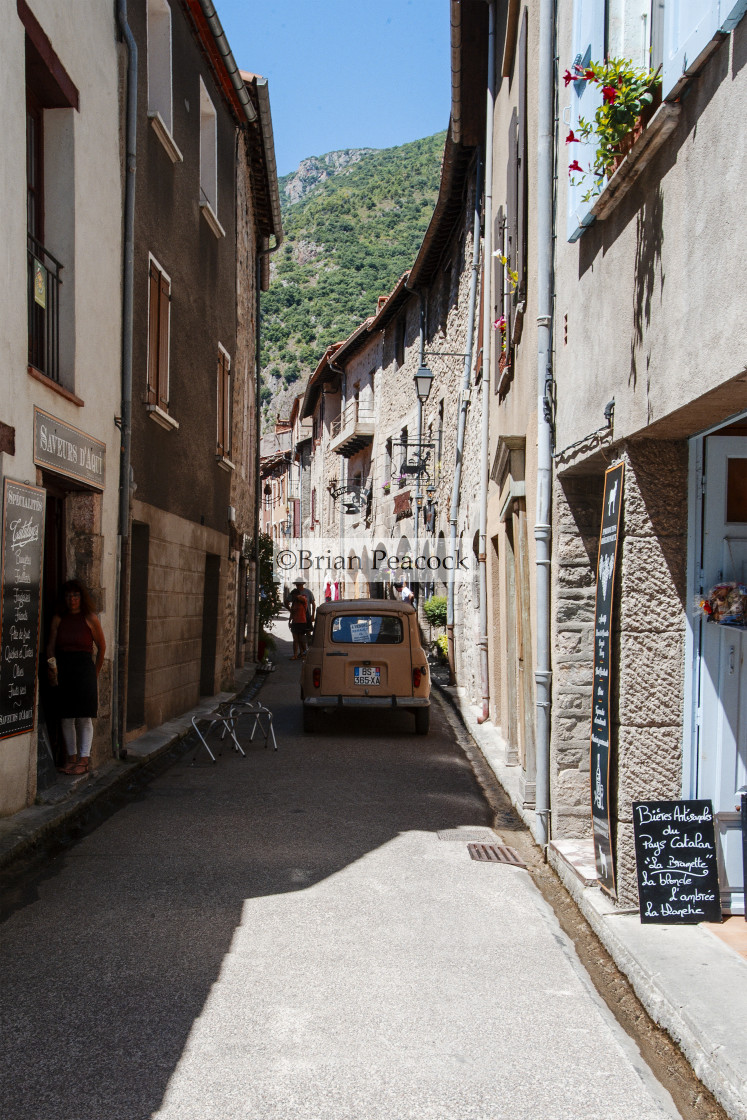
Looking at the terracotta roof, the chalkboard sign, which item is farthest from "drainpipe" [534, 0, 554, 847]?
the terracotta roof

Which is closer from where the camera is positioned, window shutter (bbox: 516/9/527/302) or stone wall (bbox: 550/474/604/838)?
stone wall (bbox: 550/474/604/838)

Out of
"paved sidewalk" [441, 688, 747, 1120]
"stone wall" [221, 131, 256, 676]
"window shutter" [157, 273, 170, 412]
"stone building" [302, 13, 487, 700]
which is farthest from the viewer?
"stone wall" [221, 131, 256, 676]

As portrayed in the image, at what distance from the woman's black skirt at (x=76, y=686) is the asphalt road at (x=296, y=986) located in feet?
3.92

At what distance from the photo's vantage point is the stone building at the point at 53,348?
294 inches

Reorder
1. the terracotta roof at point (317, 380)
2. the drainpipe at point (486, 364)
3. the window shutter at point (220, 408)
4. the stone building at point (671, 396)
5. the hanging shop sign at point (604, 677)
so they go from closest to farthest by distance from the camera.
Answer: the stone building at point (671, 396)
the hanging shop sign at point (604, 677)
the drainpipe at point (486, 364)
the window shutter at point (220, 408)
the terracotta roof at point (317, 380)

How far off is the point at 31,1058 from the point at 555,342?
18.3ft

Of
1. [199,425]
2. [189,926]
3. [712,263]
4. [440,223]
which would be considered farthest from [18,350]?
[440,223]

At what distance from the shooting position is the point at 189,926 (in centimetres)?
544

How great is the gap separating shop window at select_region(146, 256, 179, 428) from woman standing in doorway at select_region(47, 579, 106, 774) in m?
3.28

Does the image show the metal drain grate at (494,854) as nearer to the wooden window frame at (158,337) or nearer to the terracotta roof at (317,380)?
the wooden window frame at (158,337)

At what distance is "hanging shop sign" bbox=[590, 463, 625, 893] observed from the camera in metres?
5.65

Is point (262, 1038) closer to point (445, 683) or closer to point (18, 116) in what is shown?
point (18, 116)

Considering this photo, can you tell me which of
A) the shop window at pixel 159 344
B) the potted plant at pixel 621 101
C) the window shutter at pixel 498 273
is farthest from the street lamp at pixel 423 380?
the potted plant at pixel 621 101

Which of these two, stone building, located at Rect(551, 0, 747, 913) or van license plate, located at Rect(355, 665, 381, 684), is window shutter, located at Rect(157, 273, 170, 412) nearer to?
van license plate, located at Rect(355, 665, 381, 684)
